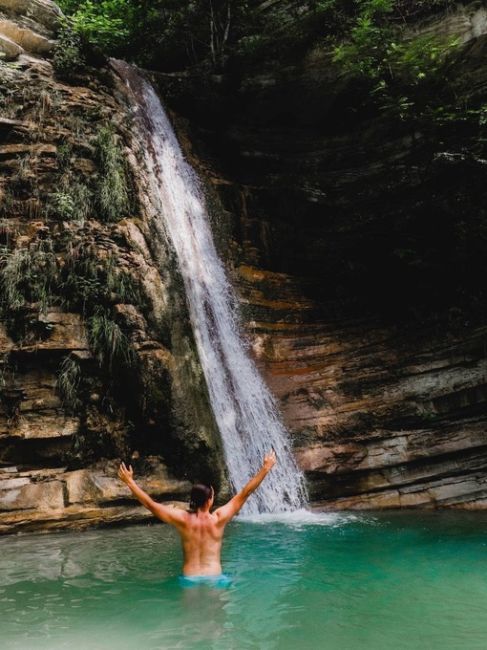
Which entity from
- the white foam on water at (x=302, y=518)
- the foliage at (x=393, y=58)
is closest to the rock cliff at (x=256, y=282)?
the foliage at (x=393, y=58)

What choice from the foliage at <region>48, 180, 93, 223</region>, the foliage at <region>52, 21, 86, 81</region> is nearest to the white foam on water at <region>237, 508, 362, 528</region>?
the foliage at <region>48, 180, 93, 223</region>

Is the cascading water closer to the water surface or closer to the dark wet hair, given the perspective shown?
the water surface

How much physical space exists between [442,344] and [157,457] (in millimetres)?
6015

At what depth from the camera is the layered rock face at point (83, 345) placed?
25.5ft

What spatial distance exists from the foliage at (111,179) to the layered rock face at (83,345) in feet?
0.09

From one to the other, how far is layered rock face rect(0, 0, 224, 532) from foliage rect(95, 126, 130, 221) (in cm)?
3

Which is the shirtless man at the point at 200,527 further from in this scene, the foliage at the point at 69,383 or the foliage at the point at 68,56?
the foliage at the point at 68,56

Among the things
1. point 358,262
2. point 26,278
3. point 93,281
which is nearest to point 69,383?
point 93,281

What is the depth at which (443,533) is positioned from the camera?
7469 millimetres

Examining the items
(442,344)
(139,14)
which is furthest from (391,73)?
(139,14)

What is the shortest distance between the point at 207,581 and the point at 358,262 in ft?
30.2

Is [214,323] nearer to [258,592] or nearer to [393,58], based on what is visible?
[258,592]

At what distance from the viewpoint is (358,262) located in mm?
12836

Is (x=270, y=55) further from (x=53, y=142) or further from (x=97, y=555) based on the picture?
(x=97, y=555)
